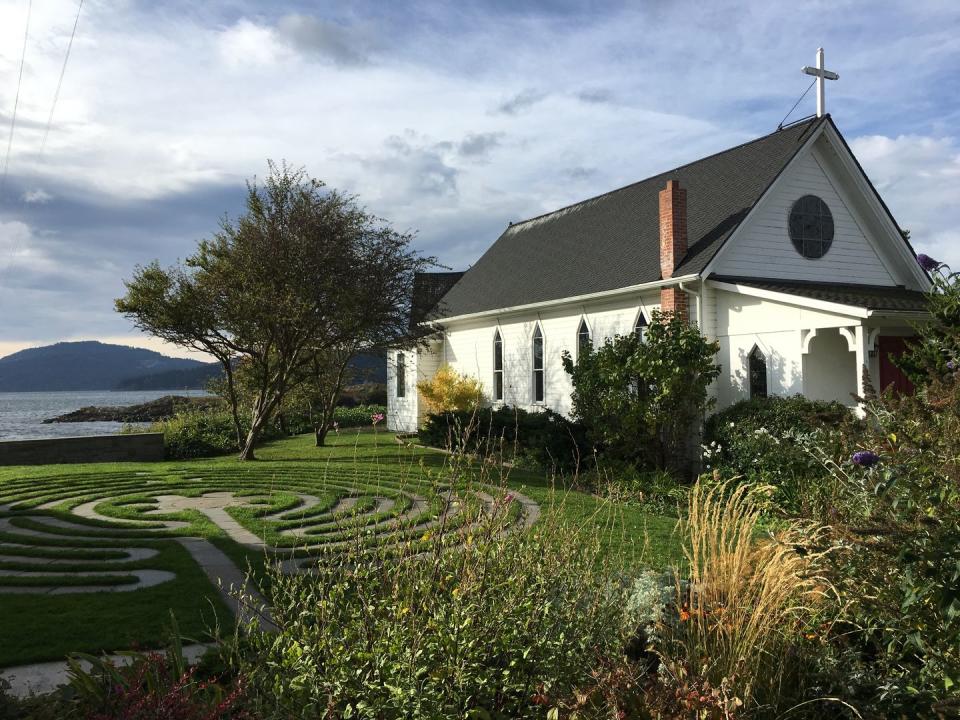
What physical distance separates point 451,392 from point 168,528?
46.3 feet

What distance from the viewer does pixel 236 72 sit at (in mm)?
9977

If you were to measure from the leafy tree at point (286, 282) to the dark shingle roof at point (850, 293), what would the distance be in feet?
26.6

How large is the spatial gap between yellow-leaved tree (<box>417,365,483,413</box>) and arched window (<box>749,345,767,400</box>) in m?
9.90

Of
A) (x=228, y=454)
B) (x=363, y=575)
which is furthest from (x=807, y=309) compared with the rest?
(x=228, y=454)

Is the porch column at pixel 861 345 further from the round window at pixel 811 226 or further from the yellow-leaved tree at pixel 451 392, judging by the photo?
the yellow-leaved tree at pixel 451 392

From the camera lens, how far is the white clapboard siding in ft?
53.5

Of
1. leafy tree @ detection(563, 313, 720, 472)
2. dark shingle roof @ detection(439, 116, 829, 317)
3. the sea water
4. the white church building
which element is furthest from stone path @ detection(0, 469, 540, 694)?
the sea water

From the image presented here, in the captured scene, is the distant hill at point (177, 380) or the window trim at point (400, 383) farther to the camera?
the distant hill at point (177, 380)

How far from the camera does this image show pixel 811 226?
56.2 ft

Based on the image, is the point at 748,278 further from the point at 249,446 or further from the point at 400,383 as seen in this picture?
the point at 400,383

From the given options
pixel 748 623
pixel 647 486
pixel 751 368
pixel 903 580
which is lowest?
pixel 647 486

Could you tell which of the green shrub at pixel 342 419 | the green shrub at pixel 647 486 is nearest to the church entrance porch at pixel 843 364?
the green shrub at pixel 647 486

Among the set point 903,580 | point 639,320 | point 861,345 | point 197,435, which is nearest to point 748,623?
point 903,580

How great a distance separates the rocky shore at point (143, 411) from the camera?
31.4m
